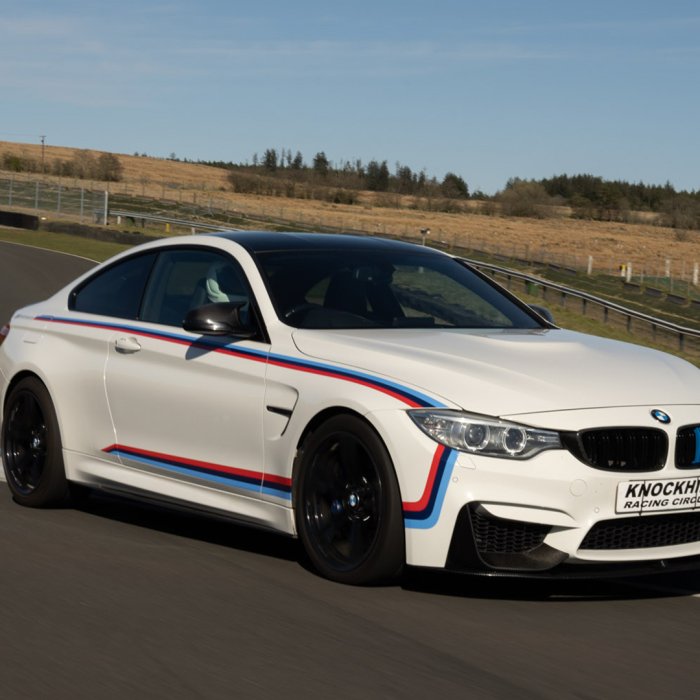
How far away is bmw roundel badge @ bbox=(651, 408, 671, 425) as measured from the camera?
5660 mm

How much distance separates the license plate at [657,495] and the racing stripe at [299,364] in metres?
0.77

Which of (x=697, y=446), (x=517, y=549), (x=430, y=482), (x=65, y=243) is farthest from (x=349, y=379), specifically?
(x=65, y=243)

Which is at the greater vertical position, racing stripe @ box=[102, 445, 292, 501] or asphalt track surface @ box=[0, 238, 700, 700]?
racing stripe @ box=[102, 445, 292, 501]

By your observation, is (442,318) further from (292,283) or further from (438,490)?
(438,490)

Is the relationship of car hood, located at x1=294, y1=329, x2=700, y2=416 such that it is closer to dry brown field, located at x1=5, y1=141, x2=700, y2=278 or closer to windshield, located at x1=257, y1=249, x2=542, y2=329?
windshield, located at x1=257, y1=249, x2=542, y2=329

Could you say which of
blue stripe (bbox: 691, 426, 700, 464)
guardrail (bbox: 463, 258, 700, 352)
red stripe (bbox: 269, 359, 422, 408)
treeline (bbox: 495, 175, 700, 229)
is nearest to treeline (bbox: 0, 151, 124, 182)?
treeline (bbox: 495, 175, 700, 229)

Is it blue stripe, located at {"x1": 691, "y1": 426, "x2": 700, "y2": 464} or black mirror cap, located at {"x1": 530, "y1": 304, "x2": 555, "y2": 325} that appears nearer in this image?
blue stripe, located at {"x1": 691, "y1": 426, "x2": 700, "y2": 464}

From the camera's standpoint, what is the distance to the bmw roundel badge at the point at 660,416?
566 centimetres

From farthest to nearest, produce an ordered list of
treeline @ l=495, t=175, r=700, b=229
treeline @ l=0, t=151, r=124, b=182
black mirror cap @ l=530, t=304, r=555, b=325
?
treeline @ l=495, t=175, r=700, b=229 → treeline @ l=0, t=151, r=124, b=182 → black mirror cap @ l=530, t=304, r=555, b=325

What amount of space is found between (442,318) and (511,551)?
5.36ft

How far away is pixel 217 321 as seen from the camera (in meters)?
6.49

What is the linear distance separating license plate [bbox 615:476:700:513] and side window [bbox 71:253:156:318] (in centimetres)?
293

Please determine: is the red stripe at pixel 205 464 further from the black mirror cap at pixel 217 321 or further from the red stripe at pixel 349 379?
the black mirror cap at pixel 217 321

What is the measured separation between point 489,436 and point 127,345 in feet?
7.73
